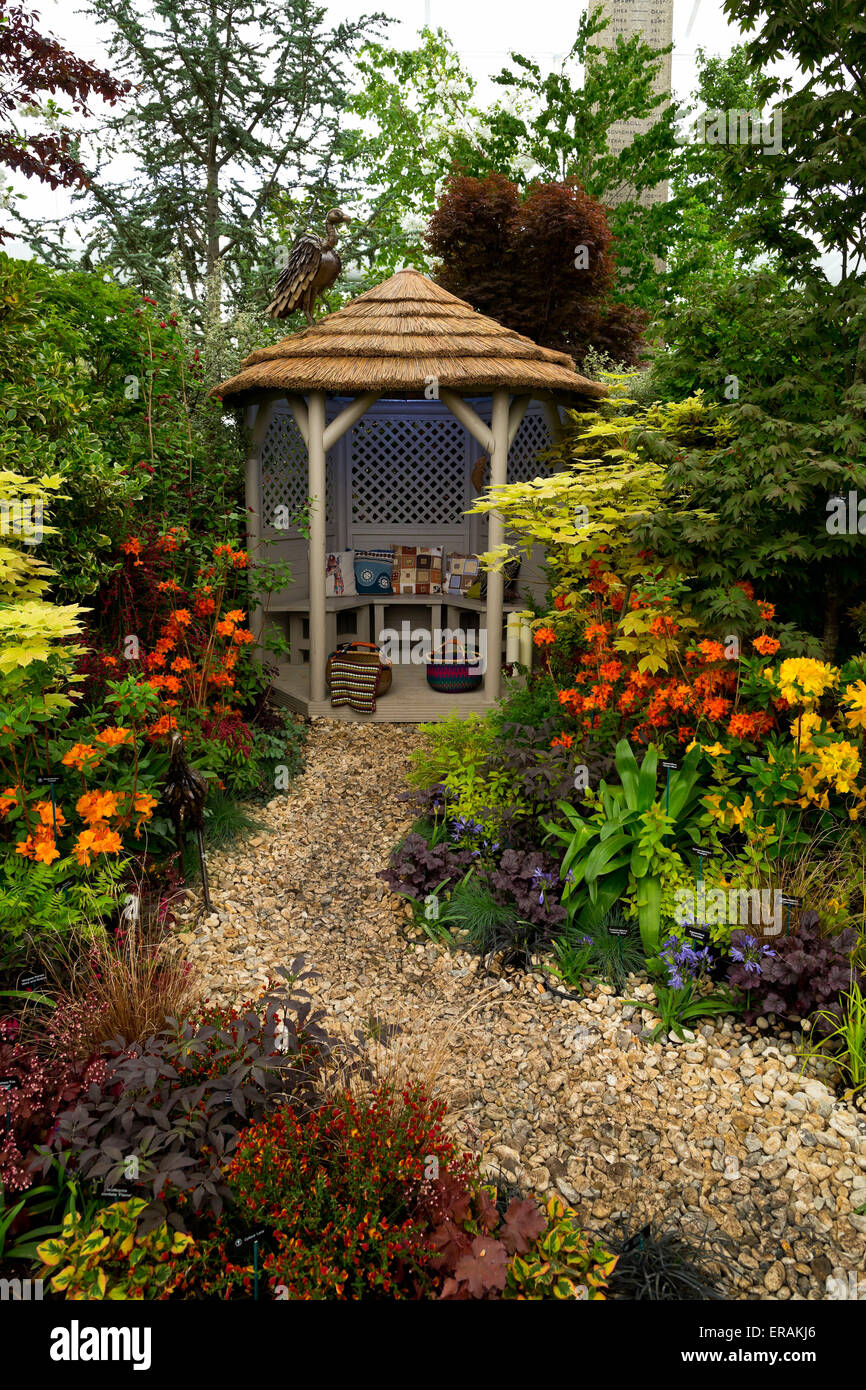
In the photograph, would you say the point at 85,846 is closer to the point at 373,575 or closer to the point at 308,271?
the point at 308,271

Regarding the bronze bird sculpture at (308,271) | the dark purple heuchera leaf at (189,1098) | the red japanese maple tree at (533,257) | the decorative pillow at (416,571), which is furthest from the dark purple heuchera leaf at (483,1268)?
the red japanese maple tree at (533,257)

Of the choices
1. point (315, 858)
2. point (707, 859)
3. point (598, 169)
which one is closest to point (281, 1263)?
point (707, 859)

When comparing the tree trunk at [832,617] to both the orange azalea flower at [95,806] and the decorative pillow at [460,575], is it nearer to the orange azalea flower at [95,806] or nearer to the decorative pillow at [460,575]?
the orange azalea flower at [95,806]


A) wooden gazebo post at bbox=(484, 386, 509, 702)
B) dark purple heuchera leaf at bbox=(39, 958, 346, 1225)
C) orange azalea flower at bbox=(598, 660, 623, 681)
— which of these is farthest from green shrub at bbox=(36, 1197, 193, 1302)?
wooden gazebo post at bbox=(484, 386, 509, 702)

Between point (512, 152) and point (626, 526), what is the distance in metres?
13.1

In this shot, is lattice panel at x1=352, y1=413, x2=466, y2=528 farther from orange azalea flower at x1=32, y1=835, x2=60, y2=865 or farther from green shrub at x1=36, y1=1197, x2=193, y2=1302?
green shrub at x1=36, y1=1197, x2=193, y2=1302

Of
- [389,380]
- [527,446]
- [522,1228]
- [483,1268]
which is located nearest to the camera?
[483,1268]

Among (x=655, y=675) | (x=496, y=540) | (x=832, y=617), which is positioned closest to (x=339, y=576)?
(x=496, y=540)

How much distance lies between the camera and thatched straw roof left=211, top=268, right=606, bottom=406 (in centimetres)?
737

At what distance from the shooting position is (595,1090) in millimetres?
3217

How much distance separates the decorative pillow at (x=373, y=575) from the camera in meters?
10.2

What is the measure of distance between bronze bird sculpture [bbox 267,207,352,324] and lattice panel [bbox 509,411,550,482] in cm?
333

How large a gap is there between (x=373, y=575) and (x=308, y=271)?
3.32m

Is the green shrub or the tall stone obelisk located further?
the tall stone obelisk
